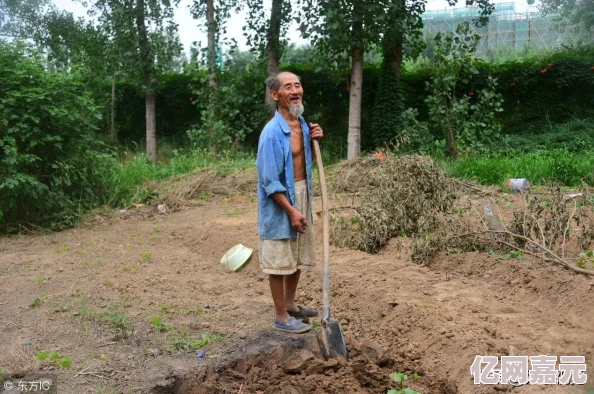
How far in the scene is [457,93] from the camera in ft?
54.1

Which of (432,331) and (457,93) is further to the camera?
(457,93)

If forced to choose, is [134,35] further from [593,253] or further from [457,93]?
[593,253]

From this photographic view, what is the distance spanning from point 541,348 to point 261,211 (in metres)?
1.97

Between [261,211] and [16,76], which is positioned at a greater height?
[16,76]

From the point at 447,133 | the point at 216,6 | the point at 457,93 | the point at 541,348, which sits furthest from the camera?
the point at 457,93

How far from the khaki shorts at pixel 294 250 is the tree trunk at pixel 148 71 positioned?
10.7m

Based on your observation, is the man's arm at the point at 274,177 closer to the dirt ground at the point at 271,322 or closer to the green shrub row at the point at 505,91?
the dirt ground at the point at 271,322

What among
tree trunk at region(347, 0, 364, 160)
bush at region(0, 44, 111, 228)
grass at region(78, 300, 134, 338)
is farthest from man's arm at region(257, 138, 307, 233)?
tree trunk at region(347, 0, 364, 160)

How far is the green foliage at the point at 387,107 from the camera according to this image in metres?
14.9

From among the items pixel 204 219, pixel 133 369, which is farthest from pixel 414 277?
pixel 204 219

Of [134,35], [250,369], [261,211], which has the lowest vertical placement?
[250,369]

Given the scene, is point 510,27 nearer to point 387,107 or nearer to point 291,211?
point 387,107

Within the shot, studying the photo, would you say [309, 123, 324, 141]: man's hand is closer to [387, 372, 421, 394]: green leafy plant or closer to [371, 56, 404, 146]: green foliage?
[387, 372, 421, 394]: green leafy plant

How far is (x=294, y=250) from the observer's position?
4883 millimetres
